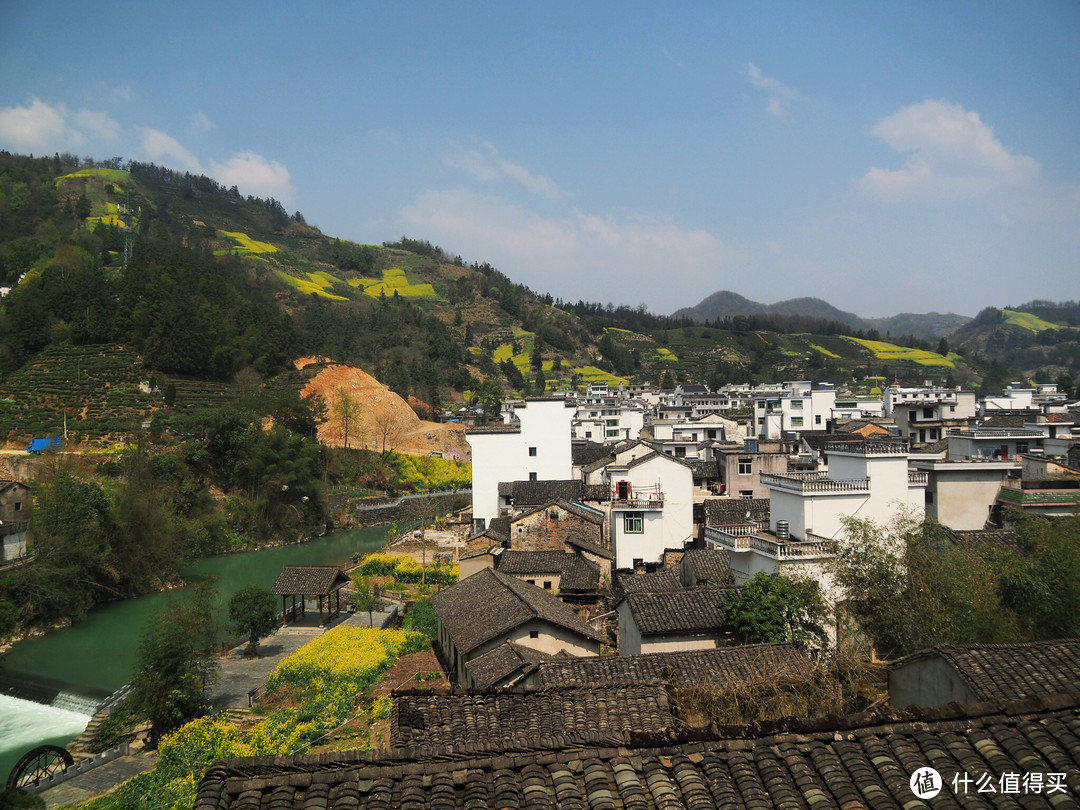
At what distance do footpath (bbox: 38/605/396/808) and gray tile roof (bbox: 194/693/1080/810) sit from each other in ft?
36.1

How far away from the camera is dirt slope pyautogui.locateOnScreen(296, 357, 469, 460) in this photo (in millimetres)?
52156

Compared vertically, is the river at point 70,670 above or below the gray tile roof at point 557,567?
below

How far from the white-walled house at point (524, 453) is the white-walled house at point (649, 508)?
20.1 feet

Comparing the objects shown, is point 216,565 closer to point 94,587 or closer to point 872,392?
point 94,587

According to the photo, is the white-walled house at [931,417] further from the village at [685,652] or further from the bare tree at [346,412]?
the bare tree at [346,412]

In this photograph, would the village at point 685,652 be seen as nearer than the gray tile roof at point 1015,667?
Yes

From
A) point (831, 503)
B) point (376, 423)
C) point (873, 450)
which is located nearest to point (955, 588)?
point (831, 503)

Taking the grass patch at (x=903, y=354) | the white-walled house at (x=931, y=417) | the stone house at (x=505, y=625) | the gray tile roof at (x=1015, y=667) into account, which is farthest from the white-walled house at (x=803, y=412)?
the grass patch at (x=903, y=354)

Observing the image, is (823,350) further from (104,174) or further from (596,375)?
(104,174)

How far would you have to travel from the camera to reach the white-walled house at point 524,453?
2877 cm

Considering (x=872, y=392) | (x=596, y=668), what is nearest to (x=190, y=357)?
(x=596, y=668)

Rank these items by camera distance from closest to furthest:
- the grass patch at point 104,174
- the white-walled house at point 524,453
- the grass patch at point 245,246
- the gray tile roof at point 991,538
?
the gray tile roof at point 991,538 → the white-walled house at point 524,453 → the grass patch at point 104,174 → the grass patch at point 245,246

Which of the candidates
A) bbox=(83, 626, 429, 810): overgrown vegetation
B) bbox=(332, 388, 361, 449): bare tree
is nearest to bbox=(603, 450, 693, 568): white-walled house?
bbox=(83, 626, 429, 810): overgrown vegetation

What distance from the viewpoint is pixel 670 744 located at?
4.09 meters
